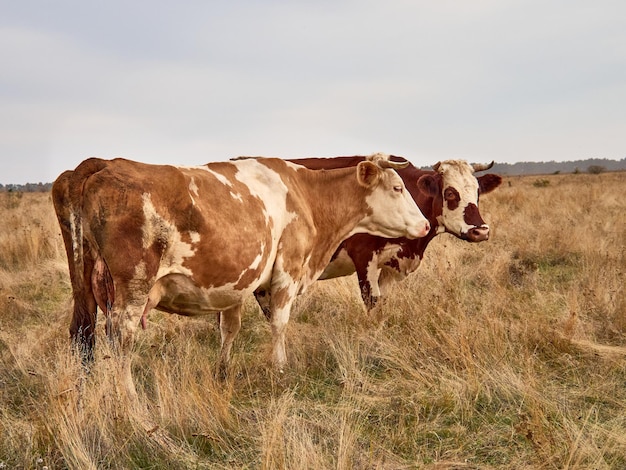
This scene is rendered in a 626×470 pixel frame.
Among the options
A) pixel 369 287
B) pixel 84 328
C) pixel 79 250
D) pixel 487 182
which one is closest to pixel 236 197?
pixel 79 250

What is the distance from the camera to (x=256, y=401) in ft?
13.9

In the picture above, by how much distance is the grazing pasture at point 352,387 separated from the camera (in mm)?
3217

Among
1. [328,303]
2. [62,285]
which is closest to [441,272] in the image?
[328,303]

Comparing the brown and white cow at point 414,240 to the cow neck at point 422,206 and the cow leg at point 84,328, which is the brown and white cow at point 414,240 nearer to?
the cow neck at point 422,206

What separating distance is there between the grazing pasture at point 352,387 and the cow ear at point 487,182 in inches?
54.1

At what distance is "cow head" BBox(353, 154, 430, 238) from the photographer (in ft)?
19.1

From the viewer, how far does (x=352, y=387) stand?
13.6ft

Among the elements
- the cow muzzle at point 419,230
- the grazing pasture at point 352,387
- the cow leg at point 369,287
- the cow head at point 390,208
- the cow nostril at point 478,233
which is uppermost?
the cow head at point 390,208

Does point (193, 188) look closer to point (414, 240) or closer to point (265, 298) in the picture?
point (265, 298)

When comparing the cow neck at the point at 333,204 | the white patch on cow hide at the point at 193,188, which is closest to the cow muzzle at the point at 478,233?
the cow neck at the point at 333,204

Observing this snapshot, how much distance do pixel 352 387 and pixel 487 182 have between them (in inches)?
178

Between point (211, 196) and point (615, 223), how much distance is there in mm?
11255

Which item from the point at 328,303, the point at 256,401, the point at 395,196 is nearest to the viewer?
the point at 256,401

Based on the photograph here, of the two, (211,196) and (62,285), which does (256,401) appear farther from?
(62,285)
